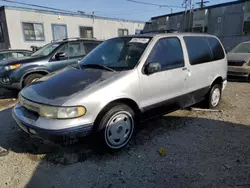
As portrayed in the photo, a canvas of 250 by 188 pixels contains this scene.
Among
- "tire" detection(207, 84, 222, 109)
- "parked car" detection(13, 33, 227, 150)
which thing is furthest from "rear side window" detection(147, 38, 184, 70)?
"tire" detection(207, 84, 222, 109)

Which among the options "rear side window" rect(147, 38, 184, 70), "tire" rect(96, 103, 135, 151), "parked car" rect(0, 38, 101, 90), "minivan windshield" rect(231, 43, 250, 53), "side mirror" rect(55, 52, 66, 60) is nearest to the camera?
"tire" rect(96, 103, 135, 151)

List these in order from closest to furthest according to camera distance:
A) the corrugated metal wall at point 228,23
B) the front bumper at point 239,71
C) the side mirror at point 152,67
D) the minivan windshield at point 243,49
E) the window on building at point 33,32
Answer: the side mirror at point 152,67 < the front bumper at point 239,71 < the minivan windshield at point 243,49 < the window on building at point 33,32 < the corrugated metal wall at point 228,23

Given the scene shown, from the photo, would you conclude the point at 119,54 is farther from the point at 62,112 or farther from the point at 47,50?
the point at 47,50

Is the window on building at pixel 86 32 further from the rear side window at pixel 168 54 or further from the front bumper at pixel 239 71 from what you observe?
the rear side window at pixel 168 54

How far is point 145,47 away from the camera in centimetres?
326

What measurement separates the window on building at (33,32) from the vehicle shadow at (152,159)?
47.3ft

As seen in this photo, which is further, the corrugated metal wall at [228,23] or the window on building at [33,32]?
the corrugated metal wall at [228,23]

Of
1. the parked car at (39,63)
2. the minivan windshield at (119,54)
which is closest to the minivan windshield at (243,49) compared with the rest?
the parked car at (39,63)

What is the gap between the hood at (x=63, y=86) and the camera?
259cm

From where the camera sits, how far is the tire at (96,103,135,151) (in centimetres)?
274

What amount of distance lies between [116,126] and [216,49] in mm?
3179

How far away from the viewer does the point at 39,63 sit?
570 centimetres

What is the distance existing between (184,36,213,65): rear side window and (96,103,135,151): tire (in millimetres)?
1772

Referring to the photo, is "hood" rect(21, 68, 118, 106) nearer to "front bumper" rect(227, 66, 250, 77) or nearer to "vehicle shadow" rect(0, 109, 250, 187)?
"vehicle shadow" rect(0, 109, 250, 187)
